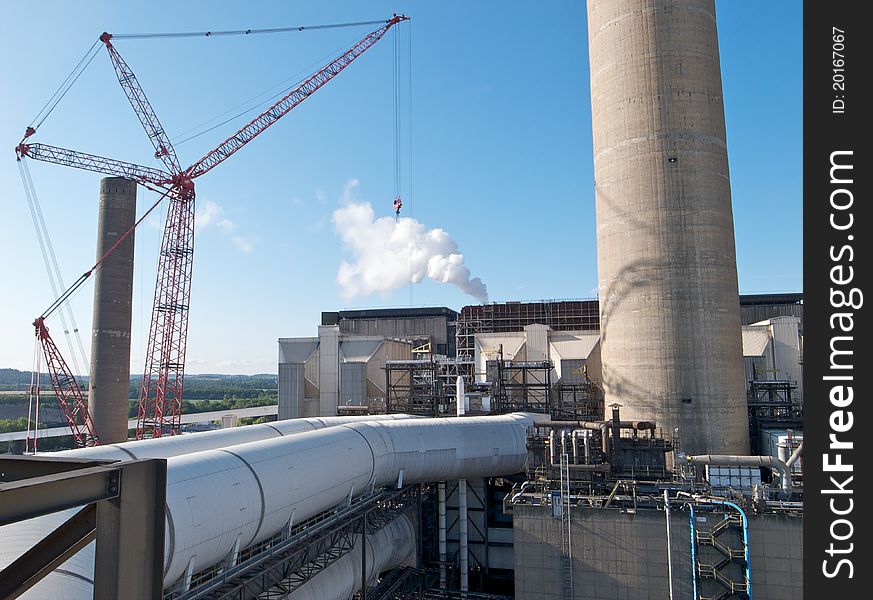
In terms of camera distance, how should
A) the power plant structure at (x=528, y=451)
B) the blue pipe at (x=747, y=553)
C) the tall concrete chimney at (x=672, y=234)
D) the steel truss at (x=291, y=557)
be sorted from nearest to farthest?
1. the power plant structure at (x=528, y=451)
2. the steel truss at (x=291, y=557)
3. the blue pipe at (x=747, y=553)
4. the tall concrete chimney at (x=672, y=234)

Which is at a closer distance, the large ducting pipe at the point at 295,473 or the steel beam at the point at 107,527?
the steel beam at the point at 107,527

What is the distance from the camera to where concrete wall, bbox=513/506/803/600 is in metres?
22.9

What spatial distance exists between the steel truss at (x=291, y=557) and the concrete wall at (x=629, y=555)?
7.19m

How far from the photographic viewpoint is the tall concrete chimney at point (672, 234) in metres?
36.5

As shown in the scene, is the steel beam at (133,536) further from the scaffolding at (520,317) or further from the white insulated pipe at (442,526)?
the scaffolding at (520,317)

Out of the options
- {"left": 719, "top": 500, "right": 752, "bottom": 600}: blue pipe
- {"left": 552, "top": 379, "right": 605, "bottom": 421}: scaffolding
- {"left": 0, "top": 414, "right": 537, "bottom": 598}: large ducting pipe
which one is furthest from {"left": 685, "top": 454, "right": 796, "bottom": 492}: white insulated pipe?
{"left": 552, "top": 379, "right": 605, "bottom": 421}: scaffolding

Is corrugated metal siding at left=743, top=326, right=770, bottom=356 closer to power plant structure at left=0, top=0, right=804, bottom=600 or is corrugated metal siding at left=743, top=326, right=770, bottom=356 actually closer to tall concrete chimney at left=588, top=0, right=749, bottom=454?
power plant structure at left=0, top=0, right=804, bottom=600

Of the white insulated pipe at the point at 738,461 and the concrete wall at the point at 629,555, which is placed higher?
the white insulated pipe at the point at 738,461

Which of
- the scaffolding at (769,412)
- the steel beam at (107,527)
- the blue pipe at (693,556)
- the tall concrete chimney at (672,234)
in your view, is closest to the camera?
the steel beam at (107,527)

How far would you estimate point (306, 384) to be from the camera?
208 ft

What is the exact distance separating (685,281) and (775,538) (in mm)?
17549

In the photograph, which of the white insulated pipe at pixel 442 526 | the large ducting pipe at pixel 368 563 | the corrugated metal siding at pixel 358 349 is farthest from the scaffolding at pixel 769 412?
the corrugated metal siding at pixel 358 349
